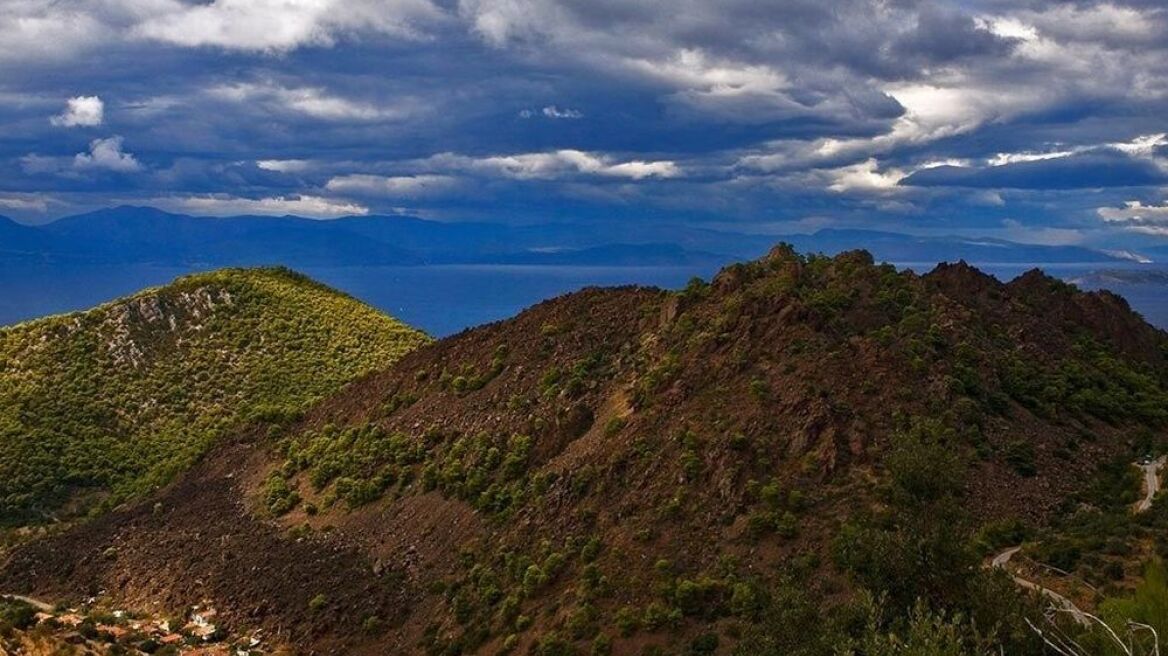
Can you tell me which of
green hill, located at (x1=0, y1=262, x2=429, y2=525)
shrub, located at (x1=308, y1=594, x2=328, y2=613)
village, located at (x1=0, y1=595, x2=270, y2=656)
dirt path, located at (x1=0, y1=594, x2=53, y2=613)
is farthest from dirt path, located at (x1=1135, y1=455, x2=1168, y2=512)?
dirt path, located at (x1=0, y1=594, x2=53, y2=613)

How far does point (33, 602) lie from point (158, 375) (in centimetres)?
3377

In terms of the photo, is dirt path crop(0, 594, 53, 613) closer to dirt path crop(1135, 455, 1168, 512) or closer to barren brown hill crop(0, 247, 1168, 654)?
barren brown hill crop(0, 247, 1168, 654)

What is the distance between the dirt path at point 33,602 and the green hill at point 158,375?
12689mm

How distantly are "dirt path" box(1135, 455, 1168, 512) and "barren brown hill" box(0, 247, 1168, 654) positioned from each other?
4.84 ft

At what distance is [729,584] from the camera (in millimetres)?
31672

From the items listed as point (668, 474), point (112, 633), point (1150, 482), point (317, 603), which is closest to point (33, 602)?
point (112, 633)

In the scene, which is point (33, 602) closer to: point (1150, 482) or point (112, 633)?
point (112, 633)

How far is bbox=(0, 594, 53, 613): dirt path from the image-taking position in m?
47.8

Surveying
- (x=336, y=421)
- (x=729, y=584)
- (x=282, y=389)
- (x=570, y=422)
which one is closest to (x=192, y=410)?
(x=282, y=389)

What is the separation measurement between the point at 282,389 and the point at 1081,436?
192 feet

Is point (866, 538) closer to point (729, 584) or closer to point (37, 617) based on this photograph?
point (729, 584)

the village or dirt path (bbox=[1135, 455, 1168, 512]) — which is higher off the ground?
dirt path (bbox=[1135, 455, 1168, 512])

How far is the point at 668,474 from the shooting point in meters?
37.9

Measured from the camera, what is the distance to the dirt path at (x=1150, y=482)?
3541cm
